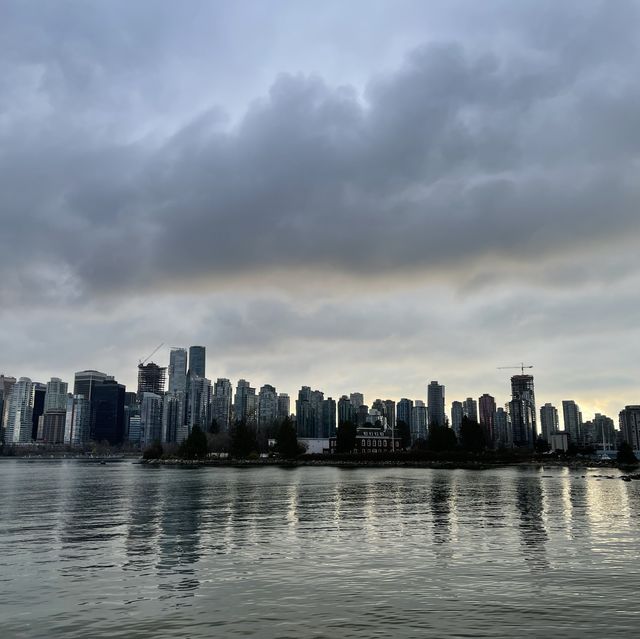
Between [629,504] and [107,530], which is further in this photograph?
[629,504]

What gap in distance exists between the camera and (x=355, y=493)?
94.9 m

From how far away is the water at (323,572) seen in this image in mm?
26141

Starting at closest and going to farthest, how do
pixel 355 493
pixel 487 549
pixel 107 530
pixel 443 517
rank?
pixel 487 549
pixel 107 530
pixel 443 517
pixel 355 493

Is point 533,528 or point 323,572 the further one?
point 533,528

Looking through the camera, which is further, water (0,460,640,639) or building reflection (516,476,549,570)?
building reflection (516,476,549,570)

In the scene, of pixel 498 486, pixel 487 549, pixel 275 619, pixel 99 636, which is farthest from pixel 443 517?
pixel 498 486

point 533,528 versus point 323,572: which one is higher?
point 323,572

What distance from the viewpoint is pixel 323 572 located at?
1423 inches

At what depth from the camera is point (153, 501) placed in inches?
3290

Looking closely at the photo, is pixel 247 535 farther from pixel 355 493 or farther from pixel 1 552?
pixel 355 493

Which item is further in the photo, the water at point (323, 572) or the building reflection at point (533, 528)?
the building reflection at point (533, 528)

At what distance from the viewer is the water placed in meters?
26.1

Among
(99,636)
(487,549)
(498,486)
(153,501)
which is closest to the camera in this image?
(99,636)

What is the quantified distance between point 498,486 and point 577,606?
84.1m
